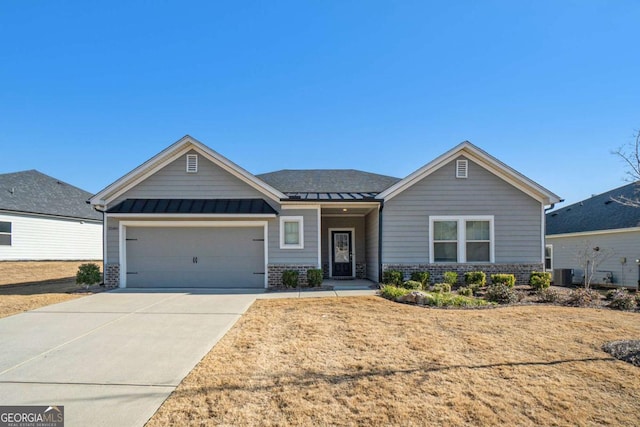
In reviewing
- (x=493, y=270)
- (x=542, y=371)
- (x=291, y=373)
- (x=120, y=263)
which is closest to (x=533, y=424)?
(x=542, y=371)

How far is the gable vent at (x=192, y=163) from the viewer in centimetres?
1352

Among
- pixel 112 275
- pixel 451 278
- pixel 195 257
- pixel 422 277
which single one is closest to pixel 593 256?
pixel 451 278

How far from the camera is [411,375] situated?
487 cm

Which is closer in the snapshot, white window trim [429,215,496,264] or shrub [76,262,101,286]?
shrub [76,262,101,286]

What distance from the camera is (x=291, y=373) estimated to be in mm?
4938

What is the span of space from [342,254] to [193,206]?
6.93 m

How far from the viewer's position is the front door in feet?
55.2

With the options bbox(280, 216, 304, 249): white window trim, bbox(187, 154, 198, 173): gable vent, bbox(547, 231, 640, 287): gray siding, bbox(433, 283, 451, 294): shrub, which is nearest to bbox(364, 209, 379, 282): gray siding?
bbox(433, 283, 451, 294): shrub

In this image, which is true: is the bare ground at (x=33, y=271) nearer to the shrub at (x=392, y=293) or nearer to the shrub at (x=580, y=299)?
the shrub at (x=392, y=293)

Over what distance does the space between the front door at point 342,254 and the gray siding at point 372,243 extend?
85cm

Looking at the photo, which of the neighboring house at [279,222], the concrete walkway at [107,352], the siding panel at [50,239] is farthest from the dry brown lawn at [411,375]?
the siding panel at [50,239]

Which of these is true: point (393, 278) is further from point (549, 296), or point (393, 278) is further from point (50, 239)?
point (50, 239)

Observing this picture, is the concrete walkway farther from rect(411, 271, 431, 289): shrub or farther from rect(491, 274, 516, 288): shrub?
rect(491, 274, 516, 288): shrub

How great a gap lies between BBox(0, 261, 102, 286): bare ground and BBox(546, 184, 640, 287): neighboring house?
888 inches
